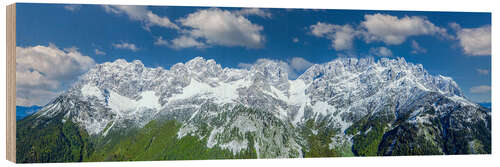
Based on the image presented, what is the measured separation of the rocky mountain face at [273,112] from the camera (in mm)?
42312

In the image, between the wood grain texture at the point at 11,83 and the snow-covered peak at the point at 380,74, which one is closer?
the wood grain texture at the point at 11,83

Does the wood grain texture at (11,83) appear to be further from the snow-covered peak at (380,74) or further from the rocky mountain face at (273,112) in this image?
the snow-covered peak at (380,74)

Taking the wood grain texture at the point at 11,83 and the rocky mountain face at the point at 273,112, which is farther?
the rocky mountain face at the point at 273,112

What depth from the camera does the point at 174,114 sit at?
62156mm

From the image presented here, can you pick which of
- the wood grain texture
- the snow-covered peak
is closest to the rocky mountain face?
the snow-covered peak

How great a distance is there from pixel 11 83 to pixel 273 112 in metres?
31.1

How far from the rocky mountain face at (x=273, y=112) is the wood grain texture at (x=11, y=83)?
573cm

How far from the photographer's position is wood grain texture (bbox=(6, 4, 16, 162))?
29.9 m

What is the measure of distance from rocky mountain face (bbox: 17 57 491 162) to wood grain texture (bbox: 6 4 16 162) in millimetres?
5732

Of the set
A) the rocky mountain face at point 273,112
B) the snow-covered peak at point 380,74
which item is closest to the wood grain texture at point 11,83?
the rocky mountain face at point 273,112

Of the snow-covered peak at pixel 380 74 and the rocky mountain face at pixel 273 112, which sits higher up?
the snow-covered peak at pixel 380 74

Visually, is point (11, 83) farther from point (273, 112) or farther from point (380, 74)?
point (380, 74)

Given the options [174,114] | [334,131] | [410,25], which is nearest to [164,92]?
[174,114]

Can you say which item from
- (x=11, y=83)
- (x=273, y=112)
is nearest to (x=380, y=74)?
(x=273, y=112)
